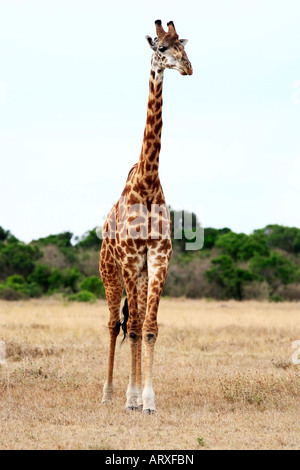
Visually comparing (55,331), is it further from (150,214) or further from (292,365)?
(150,214)

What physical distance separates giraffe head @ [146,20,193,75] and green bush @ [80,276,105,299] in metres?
19.5

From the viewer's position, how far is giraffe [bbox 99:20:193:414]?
6.97 metres

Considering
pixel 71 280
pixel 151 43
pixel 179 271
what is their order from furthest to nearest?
pixel 179 271, pixel 71 280, pixel 151 43

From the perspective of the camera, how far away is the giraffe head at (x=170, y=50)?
6793 millimetres

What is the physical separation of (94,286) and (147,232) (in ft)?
64.5

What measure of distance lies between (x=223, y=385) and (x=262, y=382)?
0.54 meters

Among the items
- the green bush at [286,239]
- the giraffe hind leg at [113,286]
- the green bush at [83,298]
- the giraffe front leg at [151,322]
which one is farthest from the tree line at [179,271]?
the giraffe front leg at [151,322]

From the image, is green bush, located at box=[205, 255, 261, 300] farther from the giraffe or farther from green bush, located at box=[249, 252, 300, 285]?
the giraffe

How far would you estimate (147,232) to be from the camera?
721cm

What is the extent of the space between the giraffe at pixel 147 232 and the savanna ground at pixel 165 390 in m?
0.72

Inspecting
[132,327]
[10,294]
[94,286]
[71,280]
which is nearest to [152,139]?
[132,327]

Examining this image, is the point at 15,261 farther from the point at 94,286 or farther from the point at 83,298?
the point at 83,298
